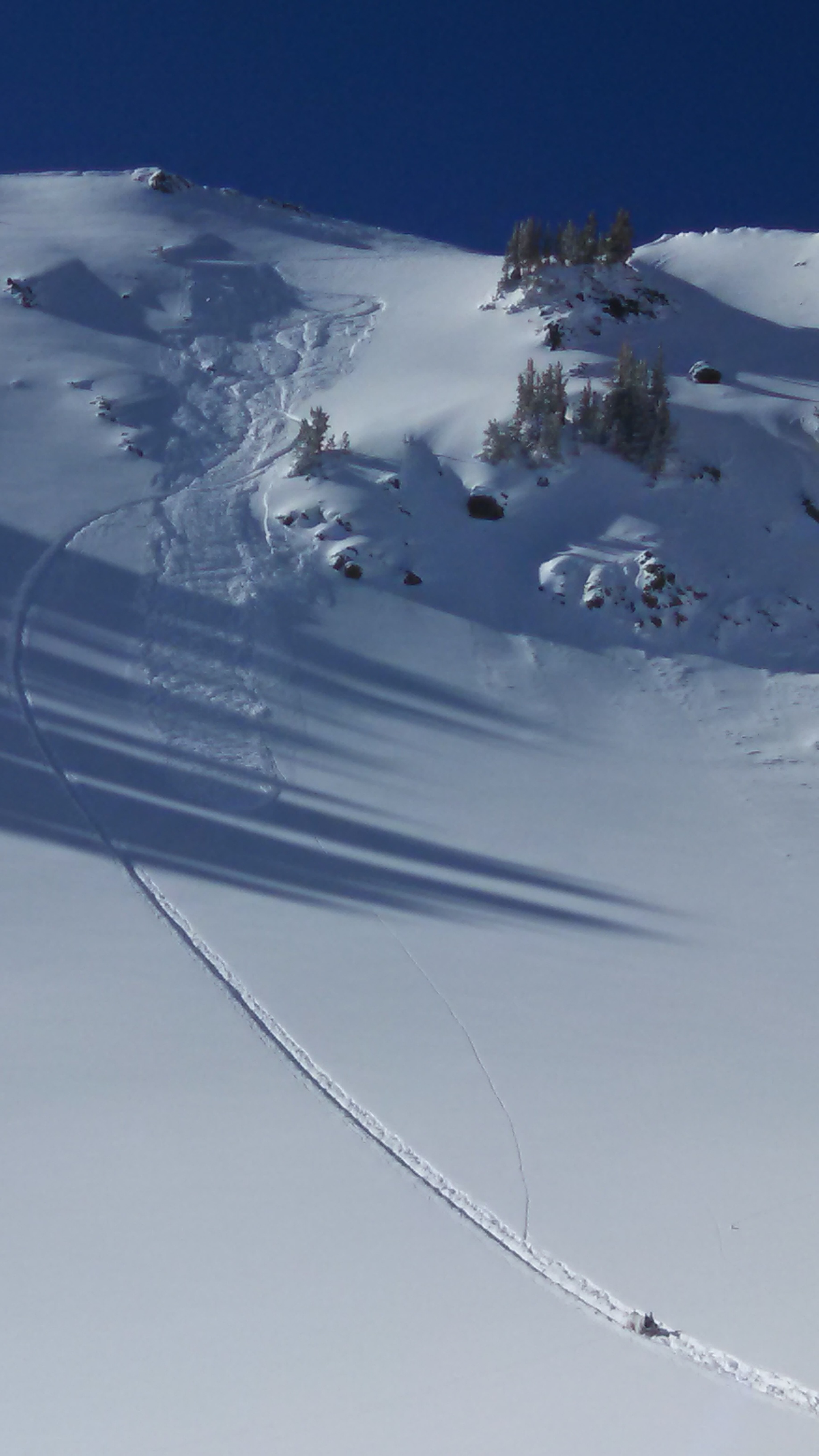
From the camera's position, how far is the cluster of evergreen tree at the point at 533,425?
24188mm

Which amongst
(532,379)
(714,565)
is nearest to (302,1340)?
(714,565)

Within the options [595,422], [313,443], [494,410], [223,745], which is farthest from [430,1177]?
[494,410]

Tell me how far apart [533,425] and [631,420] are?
194 cm

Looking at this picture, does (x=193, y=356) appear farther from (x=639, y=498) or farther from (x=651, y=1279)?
(x=651, y=1279)

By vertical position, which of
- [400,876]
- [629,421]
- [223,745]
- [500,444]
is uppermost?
[629,421]

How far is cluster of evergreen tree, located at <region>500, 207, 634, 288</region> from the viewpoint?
2998cm

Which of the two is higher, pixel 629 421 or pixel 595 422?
pixel 629 421

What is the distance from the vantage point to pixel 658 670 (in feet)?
65.7

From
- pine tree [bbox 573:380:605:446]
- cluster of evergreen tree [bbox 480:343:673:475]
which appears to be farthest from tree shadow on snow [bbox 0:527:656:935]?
pine tree [bbox 573:380:605:446]

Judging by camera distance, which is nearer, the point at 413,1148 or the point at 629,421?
the point at 413,1148

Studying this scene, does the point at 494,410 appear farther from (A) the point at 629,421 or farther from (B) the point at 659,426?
(B) the point at 659,426

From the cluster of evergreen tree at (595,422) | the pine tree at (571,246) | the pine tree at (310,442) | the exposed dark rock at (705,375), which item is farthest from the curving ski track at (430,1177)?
the pine tree at (571,246)

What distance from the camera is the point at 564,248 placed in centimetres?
3005

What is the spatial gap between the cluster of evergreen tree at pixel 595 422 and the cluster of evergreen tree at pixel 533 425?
0.01 m
